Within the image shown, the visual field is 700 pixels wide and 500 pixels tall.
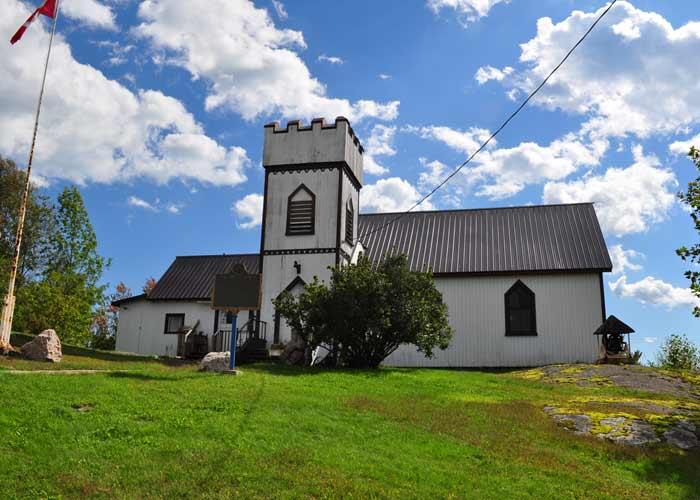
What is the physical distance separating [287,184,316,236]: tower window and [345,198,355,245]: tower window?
1.67 metres

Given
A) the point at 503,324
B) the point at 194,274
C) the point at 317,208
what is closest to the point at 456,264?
the point at 503,324

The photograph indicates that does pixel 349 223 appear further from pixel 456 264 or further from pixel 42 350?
pixel 42 350

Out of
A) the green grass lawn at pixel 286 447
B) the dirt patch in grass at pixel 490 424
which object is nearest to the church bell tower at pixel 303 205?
the green grass lawn at pixel 286 447

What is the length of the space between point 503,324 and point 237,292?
45.0 ft

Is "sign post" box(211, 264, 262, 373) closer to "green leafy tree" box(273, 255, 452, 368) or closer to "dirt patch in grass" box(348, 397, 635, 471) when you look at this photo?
"green leafy tree" box(273, 255, 452, 368)

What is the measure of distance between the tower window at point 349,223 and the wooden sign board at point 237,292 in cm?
1038

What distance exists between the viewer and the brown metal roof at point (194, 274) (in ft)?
113

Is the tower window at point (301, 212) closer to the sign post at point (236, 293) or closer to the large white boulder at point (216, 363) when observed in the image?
the sign post at point (236, 293)

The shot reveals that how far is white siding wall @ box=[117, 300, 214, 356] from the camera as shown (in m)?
33.9

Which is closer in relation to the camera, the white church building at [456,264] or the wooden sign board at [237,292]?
the wooden sign board at [237,292]

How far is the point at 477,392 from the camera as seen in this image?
1862 centimetres

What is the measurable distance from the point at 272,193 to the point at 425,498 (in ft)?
69.8

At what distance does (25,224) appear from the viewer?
44219 millimetres

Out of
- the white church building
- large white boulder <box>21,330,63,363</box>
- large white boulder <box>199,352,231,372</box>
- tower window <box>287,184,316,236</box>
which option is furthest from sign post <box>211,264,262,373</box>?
tower window <box>287,184,316,236</box>
